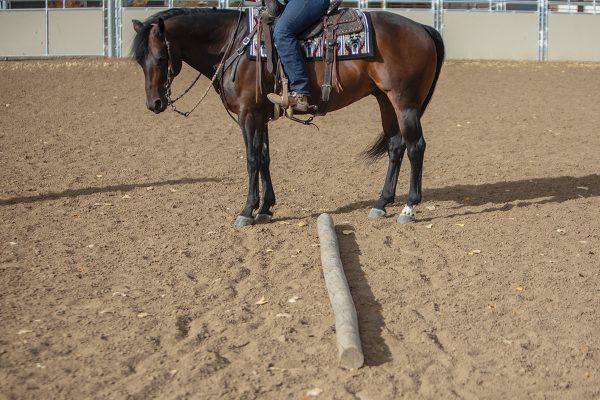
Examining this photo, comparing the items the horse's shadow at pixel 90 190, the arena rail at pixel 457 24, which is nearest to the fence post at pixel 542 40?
the arena rail at pixel 457 24

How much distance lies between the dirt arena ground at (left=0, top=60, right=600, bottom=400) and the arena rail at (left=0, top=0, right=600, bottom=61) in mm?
8560

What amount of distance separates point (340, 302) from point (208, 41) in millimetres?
3745

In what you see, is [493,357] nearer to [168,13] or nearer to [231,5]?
[168,13]

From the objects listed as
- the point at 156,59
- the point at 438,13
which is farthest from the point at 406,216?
the point at 438,13

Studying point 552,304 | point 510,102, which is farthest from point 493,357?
point 510,102

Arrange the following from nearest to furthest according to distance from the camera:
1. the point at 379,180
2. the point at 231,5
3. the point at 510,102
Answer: the point at 379,180
the point at 510,102
the point at 231,5

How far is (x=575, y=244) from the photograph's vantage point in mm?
7598

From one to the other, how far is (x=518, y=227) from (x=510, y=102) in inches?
351

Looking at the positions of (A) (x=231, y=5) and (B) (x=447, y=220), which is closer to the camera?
(B) (x=447, y=220)

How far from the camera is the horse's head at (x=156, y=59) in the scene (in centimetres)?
821

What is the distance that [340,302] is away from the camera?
5.62 metres

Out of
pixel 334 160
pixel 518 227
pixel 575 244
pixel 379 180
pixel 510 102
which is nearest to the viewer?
pixel 575 244

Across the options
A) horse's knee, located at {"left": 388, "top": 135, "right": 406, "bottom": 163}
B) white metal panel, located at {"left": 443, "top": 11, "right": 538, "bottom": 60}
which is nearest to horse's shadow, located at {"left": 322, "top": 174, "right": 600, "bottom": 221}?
horse's knee, located at {"left": 388, "top": 135, "right": 406, "bottom": 163}

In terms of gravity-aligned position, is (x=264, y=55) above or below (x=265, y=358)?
above
